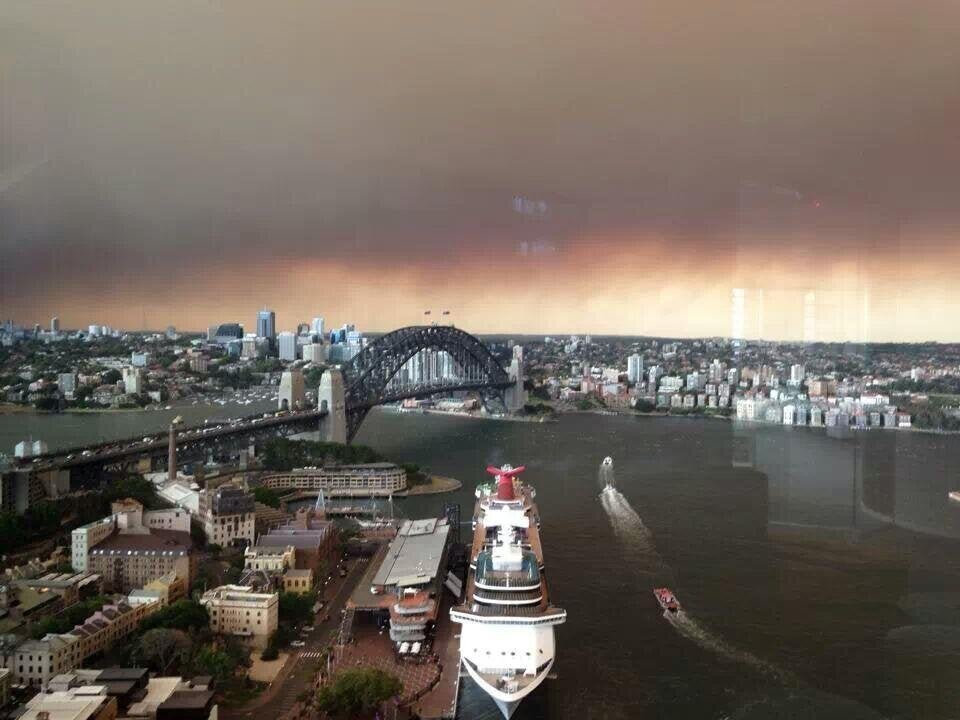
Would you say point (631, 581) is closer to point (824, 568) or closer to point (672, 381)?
point (824, 568)

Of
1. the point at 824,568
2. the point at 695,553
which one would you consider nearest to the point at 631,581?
the point at 695,553

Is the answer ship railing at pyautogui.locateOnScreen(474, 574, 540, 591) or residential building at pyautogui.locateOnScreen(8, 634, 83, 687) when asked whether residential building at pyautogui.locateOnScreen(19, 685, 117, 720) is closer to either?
residential building at pyautogui.locateOnScreen(8, 634, 83, 687)

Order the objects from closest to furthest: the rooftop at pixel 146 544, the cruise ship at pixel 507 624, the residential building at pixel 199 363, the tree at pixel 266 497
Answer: the cruise ship at pixel 507 624, the rooftop at pixel 146 544, the tree at pixel 266 497, the residential building at pixel 199 363

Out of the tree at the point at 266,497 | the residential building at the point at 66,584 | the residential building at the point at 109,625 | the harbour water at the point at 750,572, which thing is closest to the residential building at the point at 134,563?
the residential building at the point at 66,584

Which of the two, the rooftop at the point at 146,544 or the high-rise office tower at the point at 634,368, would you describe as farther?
the high-rise office tower at the point at 634,368

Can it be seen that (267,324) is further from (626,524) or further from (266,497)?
(626,524)

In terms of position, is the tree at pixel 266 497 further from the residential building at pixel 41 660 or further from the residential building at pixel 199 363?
the residential building at pixel 41 660

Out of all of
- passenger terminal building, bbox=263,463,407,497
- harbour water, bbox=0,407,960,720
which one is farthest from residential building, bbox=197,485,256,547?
passenger terminal building, bbox=263,463,407,497
